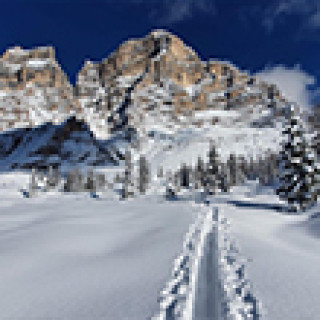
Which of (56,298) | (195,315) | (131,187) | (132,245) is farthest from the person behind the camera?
(131,187)

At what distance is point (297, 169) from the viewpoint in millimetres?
25766

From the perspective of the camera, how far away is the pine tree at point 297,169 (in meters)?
25.2

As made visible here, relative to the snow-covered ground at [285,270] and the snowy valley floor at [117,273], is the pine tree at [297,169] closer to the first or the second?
the snow-covered ground at [285,270]

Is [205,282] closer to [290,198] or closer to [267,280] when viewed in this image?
[267,280]

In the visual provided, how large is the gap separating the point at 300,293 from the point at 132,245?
569 cm

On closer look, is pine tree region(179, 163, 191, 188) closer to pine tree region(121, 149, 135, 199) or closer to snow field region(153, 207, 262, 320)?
pine tree region(121, 149, 135, 199)

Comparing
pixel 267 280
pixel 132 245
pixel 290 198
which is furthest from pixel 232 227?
pixel 290 198

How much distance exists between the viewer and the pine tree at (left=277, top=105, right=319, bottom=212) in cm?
2519

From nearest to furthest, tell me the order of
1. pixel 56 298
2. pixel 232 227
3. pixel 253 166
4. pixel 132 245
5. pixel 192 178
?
pixel 56 298, pixel 132 245, pixel 232 227, pixel 192 178, pixel 253 166

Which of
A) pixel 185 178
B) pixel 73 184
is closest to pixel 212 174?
pixel 73 184

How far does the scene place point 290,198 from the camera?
2597 centimetres

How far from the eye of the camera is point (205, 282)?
6.13 metres

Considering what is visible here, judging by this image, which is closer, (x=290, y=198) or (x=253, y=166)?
(x=290, y=198)

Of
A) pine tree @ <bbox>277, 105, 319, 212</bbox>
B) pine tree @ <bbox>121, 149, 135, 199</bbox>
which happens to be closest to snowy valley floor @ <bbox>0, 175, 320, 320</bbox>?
pine tree @ <bbox>277, 105, 319, 212</bbox>
